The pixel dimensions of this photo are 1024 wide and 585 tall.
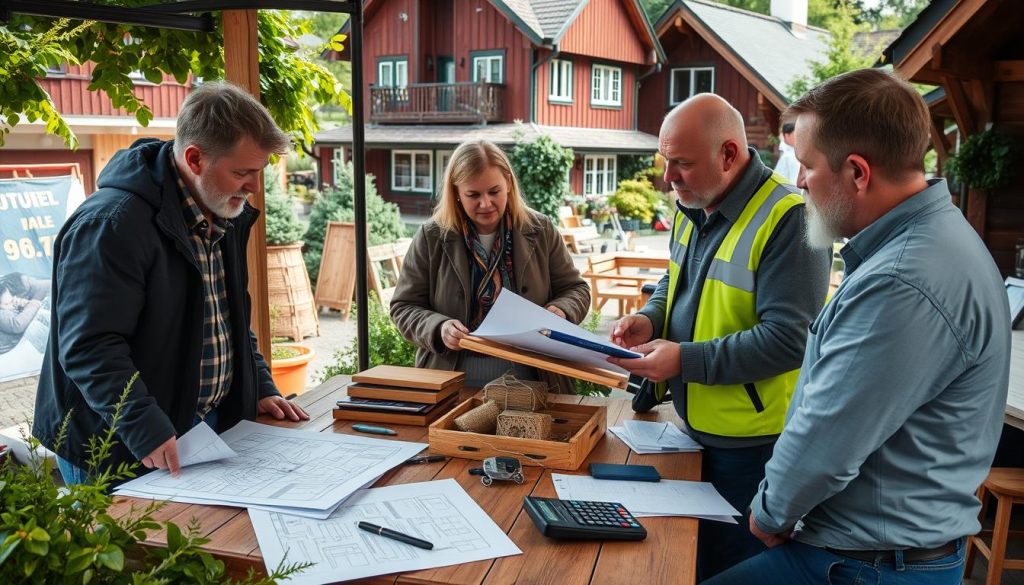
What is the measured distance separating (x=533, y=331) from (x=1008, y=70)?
6.45 meters

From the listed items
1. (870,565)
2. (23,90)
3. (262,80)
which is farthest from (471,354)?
(23,90)

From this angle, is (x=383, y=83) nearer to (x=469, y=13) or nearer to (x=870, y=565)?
(x=469, y=13)

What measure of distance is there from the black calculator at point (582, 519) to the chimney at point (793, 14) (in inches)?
1087

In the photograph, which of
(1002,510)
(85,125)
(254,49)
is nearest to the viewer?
(1002,510)

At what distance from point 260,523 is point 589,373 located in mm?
848

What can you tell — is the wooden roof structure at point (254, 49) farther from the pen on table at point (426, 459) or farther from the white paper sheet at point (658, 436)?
the white paper sheet at point (658, 436)

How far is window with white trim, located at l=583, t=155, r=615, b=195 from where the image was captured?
22.5 meters

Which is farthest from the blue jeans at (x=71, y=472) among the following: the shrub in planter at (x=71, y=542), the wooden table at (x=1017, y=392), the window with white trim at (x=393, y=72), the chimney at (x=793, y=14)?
the chimney at (x=793, y=14)

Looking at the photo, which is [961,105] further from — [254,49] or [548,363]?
[548,363]

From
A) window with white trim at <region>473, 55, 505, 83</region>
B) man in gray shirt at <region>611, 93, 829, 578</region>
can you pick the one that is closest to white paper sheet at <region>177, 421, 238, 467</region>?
man in gray shirt at <region>611, 93, 829, 578</region>

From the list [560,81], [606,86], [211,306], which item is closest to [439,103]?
[560,81]

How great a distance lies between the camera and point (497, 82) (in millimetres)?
20797

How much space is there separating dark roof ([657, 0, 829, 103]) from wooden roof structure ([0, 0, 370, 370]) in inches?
709

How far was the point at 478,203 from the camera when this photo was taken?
9.90 ft
